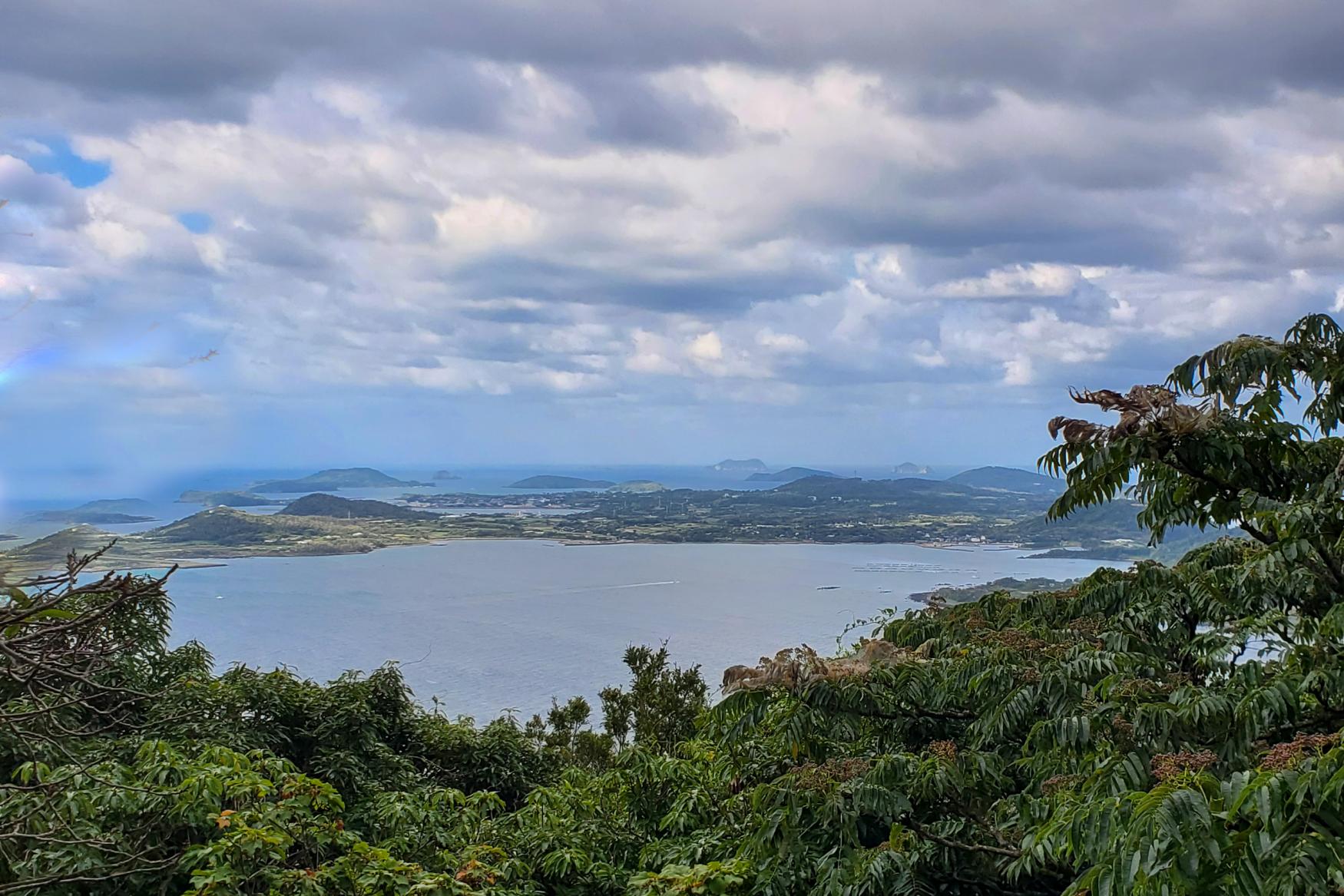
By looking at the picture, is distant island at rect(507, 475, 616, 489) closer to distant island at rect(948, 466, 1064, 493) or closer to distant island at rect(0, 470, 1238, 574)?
distant island at rect(0, 470, 1238, 574)

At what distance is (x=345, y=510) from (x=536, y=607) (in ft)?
116

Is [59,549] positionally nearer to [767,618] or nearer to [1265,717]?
[1265,717]

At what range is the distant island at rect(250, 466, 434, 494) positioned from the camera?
9219 centimetres

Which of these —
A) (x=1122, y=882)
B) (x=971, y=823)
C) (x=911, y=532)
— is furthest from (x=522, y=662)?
(x=911, y=532)

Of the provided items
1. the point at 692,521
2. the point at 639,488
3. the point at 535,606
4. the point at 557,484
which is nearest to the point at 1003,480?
the point at 692,521

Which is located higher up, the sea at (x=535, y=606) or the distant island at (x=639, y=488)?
the distant island at (x=639, y=488)

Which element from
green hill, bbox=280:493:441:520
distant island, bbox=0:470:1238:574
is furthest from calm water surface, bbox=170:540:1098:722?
green hill, bbox=280:493:441:520

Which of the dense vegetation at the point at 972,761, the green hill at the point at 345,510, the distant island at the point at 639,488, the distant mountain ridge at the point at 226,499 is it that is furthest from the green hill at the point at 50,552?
the distant island at the point at 639,488

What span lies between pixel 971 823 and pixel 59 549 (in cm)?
373

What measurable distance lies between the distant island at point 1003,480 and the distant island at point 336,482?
68591 mm

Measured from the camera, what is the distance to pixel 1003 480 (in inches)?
3693

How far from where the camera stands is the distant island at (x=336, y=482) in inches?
3629

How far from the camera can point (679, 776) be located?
6.34 m

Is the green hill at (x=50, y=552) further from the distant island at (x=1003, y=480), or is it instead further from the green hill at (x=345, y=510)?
the distant island at (x=1003, y=480)
